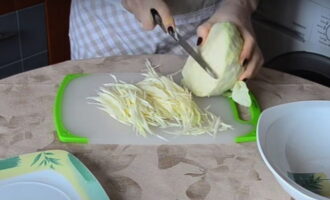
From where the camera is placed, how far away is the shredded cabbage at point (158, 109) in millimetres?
813

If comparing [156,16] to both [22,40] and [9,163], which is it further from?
[22,40]

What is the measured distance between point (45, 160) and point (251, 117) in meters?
0.37

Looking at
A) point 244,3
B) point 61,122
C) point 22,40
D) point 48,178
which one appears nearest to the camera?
point 48,178

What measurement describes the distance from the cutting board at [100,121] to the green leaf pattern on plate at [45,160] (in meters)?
0.06

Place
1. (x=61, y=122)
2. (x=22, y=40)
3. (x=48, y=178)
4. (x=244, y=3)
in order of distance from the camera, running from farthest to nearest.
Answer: (x=22, y=40) → (x=244, y=3) → (x=61, y=122) → (x=48, y=178)

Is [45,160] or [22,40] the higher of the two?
[45,160]

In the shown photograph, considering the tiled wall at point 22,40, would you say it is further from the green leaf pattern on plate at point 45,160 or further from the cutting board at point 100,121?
the green leaf pattern on plate at point 45,160

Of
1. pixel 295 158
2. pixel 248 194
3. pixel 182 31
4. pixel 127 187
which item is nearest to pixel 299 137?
pixel 295 158

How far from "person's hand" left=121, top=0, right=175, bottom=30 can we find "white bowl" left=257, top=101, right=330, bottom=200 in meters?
0.25

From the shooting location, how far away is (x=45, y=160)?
720 mm

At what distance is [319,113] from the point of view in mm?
802

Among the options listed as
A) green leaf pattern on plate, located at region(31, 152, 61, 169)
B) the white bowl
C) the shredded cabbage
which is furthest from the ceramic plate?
the white bowl

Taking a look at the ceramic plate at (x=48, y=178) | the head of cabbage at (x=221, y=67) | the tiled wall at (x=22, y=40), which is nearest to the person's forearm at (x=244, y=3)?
the head of cabbage at (x=221, y=67)

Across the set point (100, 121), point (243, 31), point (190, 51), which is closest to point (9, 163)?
point (100, 121)
